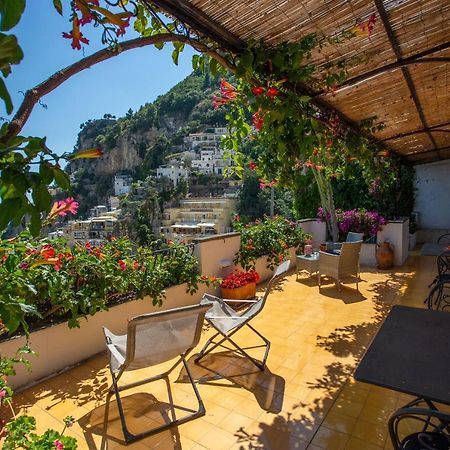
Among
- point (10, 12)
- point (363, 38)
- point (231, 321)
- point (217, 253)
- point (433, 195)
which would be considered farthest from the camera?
point (433, 195)

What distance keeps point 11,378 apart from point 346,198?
9.61m

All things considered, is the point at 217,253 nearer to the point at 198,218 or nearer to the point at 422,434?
the point at 422,434

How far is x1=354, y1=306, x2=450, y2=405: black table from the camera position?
1491 millimetres

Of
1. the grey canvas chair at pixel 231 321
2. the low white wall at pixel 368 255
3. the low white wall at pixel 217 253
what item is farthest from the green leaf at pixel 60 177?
the low white wall at pixel 368 255

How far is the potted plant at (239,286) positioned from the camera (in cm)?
513

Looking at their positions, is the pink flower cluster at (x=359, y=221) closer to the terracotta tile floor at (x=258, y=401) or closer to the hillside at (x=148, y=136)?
the terracotta tile floor at (x=258, y=401)

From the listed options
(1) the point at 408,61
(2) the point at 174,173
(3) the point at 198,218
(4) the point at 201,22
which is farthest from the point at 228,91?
(2) the point at 174,173

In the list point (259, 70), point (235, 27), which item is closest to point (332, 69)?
point (259, 70)

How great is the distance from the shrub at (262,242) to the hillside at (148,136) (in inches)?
2648

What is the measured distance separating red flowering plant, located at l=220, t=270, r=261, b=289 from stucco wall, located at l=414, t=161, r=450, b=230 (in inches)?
336

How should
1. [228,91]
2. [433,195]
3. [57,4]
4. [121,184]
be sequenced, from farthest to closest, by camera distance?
1. [121,184]
2. [433,195]
3. [228,91]
4. [57,4]

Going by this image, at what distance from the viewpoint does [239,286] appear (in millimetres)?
5172

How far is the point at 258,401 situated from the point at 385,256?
18.5 ft

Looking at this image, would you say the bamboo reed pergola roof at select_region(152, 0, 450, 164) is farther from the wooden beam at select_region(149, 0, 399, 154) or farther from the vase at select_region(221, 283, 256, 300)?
the vase at select_region(221, 283, 256, 300)
